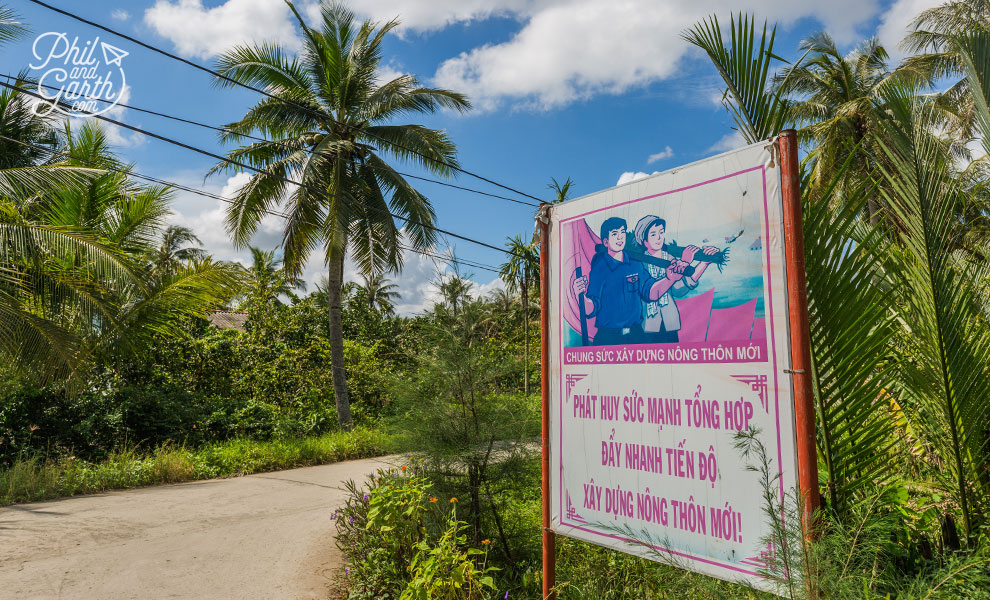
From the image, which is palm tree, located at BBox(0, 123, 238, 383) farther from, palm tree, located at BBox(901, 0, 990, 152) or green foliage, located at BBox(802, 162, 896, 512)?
palm tree, located at BBox(901, 0, 990, 152)

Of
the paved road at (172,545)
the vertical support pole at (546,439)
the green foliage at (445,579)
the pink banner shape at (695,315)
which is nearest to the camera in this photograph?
the pink banner shape at (695,315)

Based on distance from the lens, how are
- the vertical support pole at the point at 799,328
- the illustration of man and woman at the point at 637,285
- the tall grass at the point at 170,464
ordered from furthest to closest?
the tall grass at the point at 170,464 < the illustration of man and woman at the point at 637,285 < the vertical support pole at the point at 799,328

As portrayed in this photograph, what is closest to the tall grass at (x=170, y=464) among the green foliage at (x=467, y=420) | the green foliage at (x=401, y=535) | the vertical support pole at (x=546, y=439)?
the green foliage at (x=401, y=535)

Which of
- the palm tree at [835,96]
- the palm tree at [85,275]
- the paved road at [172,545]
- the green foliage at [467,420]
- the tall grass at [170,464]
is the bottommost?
the paved road at [172,545]

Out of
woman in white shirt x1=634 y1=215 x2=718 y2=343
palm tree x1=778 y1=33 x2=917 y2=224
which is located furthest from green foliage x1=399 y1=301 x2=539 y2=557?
palm tree x1=778 y1=33 x2=917 y2=224

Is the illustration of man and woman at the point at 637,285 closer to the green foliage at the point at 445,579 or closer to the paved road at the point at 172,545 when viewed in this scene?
the green foliage at the point at 445,579

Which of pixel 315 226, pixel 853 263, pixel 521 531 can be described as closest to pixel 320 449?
pixel 315 226

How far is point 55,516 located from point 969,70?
931 centimetres

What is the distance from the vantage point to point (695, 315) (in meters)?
2.51

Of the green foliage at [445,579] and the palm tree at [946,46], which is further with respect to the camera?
the palm tree at [946,46]

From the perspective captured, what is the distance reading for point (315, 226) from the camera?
13438 mm

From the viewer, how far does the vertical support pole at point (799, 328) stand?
212 centimetres

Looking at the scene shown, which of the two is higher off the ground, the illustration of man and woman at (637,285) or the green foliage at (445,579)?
the illustration of man and woman at (637,285)

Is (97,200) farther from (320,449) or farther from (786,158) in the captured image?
(786,158)
